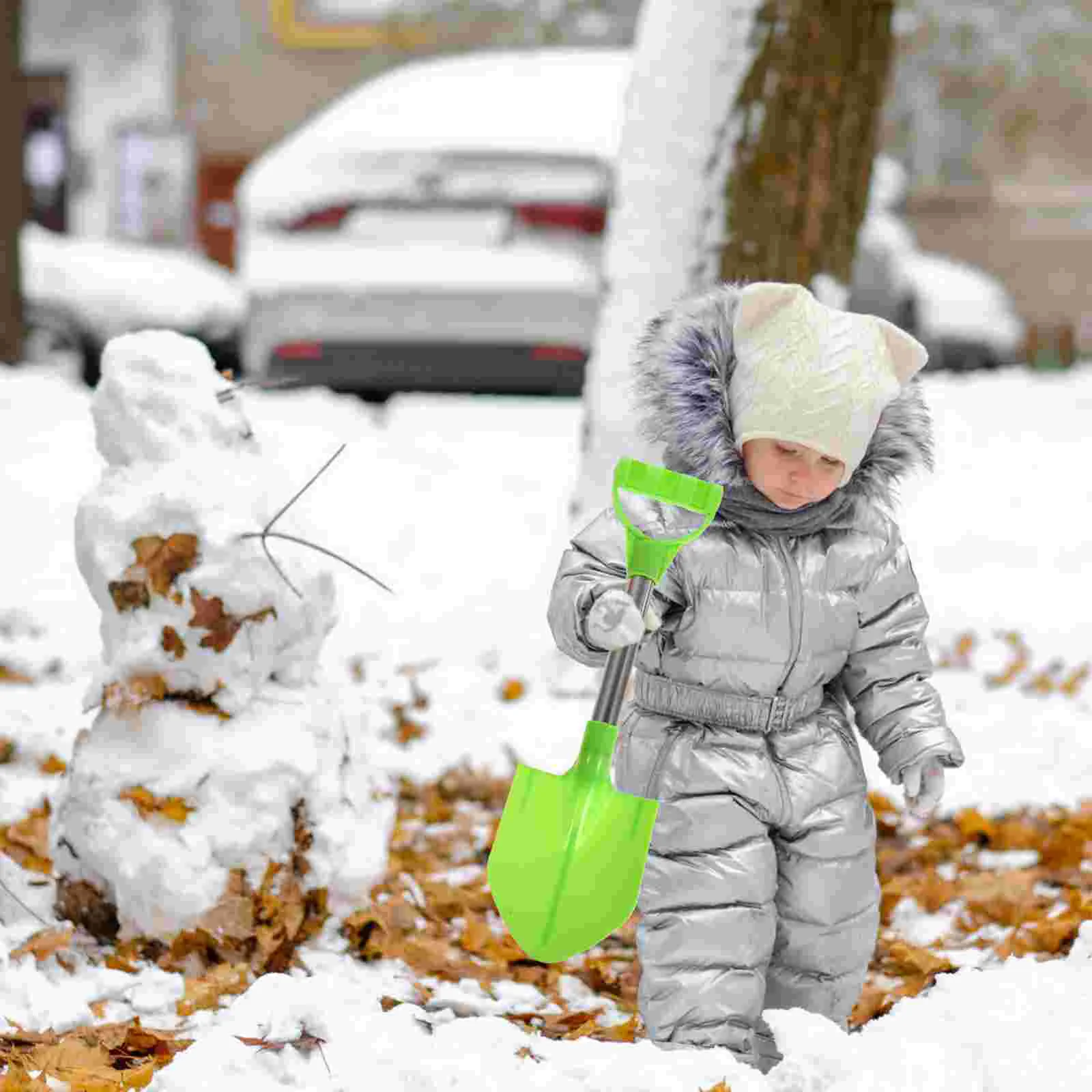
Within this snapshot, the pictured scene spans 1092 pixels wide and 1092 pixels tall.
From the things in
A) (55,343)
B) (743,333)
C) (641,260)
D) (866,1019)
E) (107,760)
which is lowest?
(55,343)

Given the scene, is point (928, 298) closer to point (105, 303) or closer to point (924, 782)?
point (105, 303)

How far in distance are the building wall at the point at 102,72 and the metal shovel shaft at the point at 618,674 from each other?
18.5 m

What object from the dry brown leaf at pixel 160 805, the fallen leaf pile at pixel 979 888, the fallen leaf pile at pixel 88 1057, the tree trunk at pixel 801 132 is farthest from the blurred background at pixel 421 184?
the fallen leaf pile at pixel 88 1057

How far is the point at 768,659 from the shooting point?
2486 millimetres

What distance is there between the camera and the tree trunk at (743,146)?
432 cm

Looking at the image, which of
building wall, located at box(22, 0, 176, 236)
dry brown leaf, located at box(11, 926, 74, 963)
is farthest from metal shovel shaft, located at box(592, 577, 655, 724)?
building wall, located at box(22, 0, 176, 236)

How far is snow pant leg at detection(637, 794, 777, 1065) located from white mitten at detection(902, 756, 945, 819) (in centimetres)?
23

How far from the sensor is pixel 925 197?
64.3 ft

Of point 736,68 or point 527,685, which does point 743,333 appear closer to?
point 736,68

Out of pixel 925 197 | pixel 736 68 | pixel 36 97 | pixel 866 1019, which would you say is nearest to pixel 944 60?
pixel 925 197

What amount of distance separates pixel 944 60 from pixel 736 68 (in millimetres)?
14273

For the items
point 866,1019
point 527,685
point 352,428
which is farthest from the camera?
point 352,428

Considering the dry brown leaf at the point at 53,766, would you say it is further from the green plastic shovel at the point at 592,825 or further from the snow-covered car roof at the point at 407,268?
the snow-covered car roof at the point at 407,268

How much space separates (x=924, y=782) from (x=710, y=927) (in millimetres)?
390
